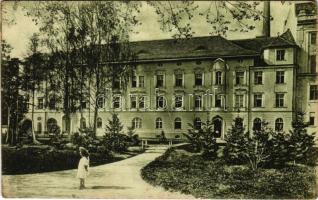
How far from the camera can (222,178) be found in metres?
4.19

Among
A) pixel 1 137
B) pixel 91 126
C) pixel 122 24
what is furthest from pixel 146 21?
pixel 1 137

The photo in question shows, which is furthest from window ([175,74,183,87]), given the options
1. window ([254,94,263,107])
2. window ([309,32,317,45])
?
window ([309,32,317,45])

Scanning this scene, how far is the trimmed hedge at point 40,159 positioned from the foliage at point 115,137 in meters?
0.10

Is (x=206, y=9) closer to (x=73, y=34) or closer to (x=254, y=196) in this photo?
(x=73, y=34)

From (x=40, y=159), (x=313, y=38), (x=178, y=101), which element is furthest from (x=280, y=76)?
(x=40, y=159)

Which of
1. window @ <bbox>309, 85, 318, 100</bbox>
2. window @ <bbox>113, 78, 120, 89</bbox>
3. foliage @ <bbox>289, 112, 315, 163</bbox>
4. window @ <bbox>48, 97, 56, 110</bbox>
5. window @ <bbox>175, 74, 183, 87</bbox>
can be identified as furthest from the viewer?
window @ <bbox>48, 97, 56, 110</bbox>

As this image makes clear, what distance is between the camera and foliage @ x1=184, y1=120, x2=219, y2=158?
4258mm

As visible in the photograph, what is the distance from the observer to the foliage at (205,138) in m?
4.26

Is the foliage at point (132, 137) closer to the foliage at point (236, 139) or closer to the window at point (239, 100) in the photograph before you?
the foliage at point (236, 139)

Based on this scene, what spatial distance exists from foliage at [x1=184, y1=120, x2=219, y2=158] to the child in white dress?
96cm

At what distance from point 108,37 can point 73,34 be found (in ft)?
1.07

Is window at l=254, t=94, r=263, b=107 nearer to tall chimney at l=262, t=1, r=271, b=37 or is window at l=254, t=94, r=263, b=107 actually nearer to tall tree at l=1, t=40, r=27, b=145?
tall chimney at l=262, t=1, r=271, b=37

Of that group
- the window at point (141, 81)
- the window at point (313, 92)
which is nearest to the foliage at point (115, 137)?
the window at point (141, 81)

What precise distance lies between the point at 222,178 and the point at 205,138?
0.37 metres
